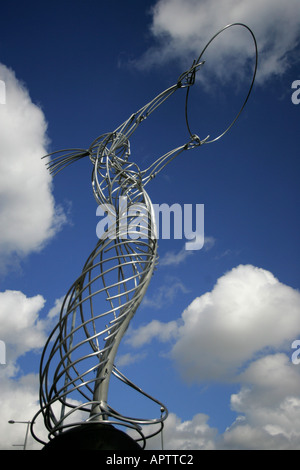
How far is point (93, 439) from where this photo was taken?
8789 mm

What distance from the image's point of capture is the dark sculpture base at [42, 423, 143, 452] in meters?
8.71

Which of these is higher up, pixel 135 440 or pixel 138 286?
pixel 138 286

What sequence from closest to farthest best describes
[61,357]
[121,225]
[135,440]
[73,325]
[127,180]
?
[135,440], [61,357], [73,325], [121,225], [127,180]

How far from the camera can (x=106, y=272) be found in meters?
10.9

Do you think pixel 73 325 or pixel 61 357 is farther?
pixel 73 325

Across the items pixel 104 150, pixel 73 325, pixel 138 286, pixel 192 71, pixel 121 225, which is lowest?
pixel 73 325

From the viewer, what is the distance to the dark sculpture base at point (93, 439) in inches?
343

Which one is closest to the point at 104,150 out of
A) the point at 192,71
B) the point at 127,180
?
the point at 127,180

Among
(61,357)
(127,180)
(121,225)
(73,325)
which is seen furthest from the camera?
(127,180)

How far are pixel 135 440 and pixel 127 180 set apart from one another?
25.7 ft
